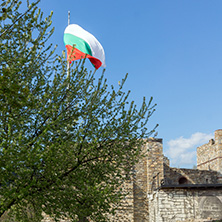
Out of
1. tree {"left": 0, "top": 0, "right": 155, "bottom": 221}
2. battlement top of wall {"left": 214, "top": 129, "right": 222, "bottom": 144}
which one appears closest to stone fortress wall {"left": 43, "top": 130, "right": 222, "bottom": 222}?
battlement top of wall {"left": 214, "top": 129, "right": 222, "bottom": 144}

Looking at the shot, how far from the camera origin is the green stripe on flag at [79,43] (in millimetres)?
17125

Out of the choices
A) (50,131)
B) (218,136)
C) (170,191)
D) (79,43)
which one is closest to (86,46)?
(79,43)

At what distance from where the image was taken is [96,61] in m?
17.2

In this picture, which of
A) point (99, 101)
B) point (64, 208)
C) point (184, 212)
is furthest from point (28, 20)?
point (184, 212)

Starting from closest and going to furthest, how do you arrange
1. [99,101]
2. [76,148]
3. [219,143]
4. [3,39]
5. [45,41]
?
1. [3,39]
2. [45,41]
3. [76,148]
4. [99,101]
5. [219,143]

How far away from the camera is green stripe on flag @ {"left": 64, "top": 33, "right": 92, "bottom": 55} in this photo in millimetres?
17125

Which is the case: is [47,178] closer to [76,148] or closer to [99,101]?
[76,148]

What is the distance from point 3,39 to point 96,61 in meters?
8.82

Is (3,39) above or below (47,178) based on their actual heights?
above

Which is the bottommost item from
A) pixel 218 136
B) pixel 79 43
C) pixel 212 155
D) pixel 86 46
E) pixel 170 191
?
pixel 170 191

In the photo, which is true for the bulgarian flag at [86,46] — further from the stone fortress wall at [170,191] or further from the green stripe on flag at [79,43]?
the stone fortress wall at [170,191]

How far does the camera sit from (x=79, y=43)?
17.4 m

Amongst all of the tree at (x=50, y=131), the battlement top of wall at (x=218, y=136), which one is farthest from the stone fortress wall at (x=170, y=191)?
the tree at (x=50, y=131)

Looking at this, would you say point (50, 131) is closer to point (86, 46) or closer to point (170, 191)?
point (86, 46)
